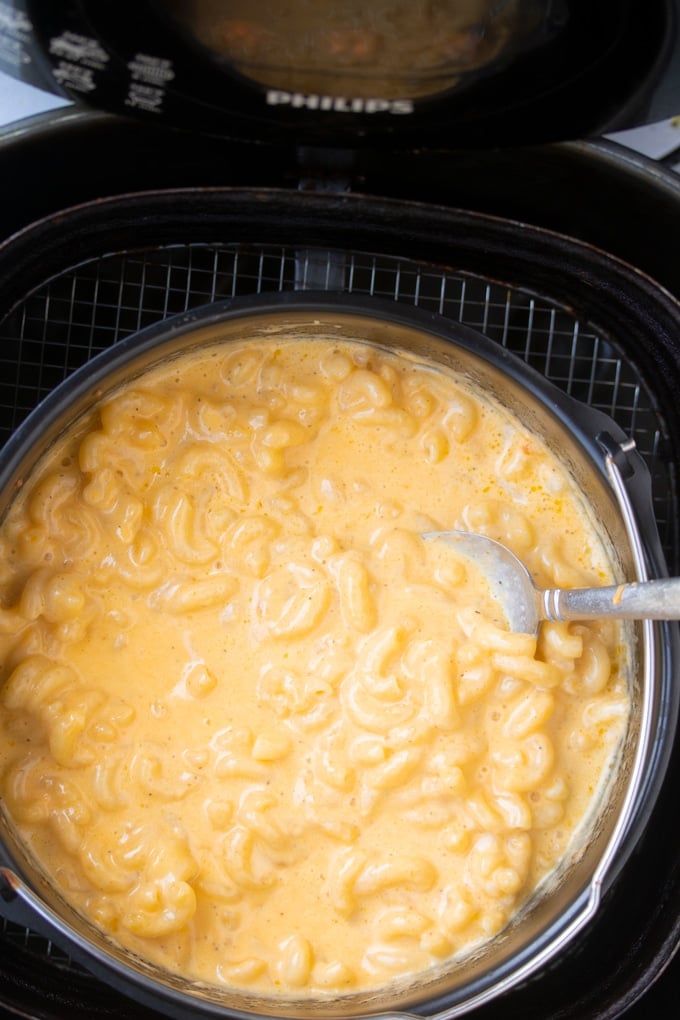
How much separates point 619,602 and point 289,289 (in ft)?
2.75

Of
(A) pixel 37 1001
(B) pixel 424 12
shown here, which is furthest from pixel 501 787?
(B) pixel 424 12

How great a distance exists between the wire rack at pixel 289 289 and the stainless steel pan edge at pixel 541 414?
29 cm

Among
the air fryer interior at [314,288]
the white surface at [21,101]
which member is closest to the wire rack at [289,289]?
the air fryer interior at [314,288]

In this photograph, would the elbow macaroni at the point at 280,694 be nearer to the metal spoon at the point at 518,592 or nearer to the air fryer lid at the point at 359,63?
the metal spoon at the point at 518,592

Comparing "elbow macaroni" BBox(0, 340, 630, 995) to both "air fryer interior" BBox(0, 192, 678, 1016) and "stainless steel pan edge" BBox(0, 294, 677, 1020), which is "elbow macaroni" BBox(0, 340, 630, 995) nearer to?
"stainless steel pan edge" BBox(0, 294, 677, 1020)

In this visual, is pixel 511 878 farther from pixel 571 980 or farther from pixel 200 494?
pixel 200 494

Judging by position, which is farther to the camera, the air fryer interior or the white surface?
the air fryer interior

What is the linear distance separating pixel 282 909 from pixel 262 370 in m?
0.82

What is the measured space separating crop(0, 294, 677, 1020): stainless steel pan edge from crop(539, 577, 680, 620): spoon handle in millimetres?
86

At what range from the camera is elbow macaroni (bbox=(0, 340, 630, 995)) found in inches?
59.5

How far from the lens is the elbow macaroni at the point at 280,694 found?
4.96 feet

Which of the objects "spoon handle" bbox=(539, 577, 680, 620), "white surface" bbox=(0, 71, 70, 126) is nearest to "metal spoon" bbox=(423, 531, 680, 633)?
"spoon handle" bbox=(539, 577, 680, 620)

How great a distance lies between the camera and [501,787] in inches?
59.9

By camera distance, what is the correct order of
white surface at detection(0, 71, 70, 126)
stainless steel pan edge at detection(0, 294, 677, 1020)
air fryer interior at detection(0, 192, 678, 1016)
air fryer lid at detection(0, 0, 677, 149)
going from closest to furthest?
1. air fryer lid at detection(0, 0, 677, 149)
2. stainless steel pan edge at detection(0, 294, 677, 1020)
3. white surface at detection(0, 71, 70, 126)
4. air fryer interior at detection(0, 192, 678, 1016)
